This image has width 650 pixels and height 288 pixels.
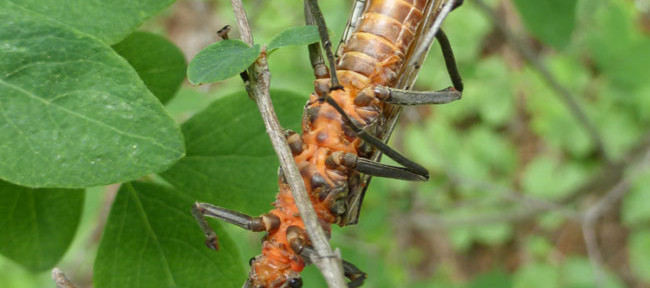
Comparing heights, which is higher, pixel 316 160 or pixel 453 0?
pixel 453 0

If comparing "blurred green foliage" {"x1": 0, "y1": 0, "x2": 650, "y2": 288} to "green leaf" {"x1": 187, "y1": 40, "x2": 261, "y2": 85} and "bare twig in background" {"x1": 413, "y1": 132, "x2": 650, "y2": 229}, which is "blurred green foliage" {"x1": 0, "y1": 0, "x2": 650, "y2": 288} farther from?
"green leaf" {"x1": 187, "y1": 40, "x2": 261, "y2": 85}

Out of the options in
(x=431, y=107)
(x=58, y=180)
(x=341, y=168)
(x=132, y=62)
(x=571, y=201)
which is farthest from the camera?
(x=431, y=107)

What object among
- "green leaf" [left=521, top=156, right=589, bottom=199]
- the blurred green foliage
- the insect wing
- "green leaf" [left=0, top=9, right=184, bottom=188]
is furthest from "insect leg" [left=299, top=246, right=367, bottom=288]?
"green leaf" [left=521, top=156, right=589, bottom=199]

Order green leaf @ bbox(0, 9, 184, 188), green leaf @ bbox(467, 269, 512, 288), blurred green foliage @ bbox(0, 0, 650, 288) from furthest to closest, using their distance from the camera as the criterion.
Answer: blurred green foliage @ bbox(0, 0, 650, 288) < green leaf @ bbox(467, 269, 512, 288) < green leaf @ bbox(0, 9, 184, 188)

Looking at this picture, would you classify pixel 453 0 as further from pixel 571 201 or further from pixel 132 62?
pixel 571 201

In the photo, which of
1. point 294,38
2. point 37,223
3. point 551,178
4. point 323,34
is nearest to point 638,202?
point 551,178

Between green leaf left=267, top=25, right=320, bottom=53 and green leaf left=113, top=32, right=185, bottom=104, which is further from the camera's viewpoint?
green leaf left=113, top=32, right=185, bottom=104

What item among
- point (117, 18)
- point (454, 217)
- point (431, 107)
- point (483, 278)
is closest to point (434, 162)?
point (454, 217)

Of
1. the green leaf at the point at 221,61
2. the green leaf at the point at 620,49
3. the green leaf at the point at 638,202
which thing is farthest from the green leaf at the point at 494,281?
the green leaf at the point at 221,61
